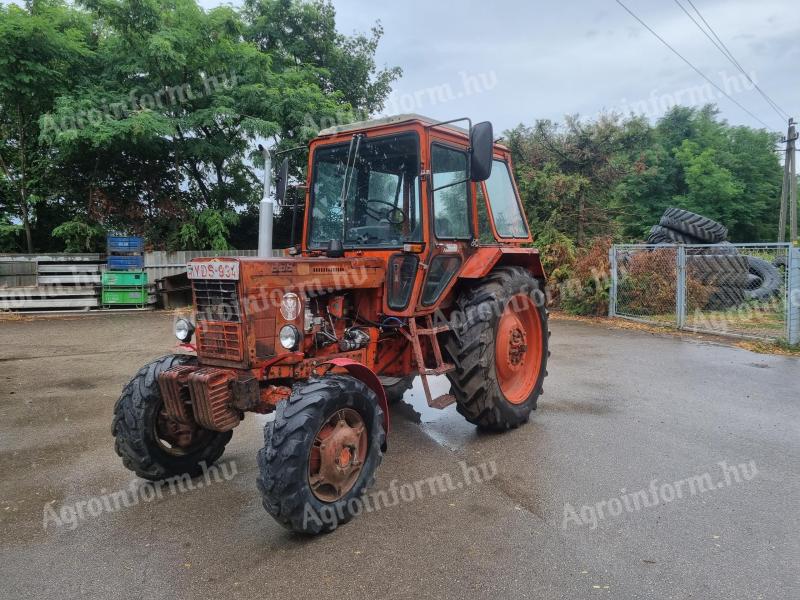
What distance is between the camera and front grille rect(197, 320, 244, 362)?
11.2ft

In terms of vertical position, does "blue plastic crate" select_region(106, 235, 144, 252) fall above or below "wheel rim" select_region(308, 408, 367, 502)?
above

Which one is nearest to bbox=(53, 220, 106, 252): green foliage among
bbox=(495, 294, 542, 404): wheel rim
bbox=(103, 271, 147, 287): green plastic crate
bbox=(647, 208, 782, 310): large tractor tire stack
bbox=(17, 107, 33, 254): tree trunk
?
bbox=(17, 107, 33, 254): tree trunk

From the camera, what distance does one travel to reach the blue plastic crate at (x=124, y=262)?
496 inches

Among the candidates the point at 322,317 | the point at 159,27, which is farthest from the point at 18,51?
the point at 322,317

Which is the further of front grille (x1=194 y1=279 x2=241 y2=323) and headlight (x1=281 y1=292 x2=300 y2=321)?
headlight (x1=281 y1=292 x2=300 y2=321)

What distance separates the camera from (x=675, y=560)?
9.20ft

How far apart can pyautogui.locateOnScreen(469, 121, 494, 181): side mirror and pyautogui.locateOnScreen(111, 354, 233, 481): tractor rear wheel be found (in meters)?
2.30

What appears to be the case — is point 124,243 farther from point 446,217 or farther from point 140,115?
point 446,217

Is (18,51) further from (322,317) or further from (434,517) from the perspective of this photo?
(434,517)

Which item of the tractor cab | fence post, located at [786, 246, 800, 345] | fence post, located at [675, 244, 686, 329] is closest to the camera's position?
the tractor cab

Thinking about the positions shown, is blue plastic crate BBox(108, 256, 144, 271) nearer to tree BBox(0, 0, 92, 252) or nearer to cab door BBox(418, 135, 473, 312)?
tree BBox(0, 0, 92, 252)

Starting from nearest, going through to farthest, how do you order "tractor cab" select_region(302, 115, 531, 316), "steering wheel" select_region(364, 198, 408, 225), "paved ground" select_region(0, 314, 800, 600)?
Result: "paved ground" select_region(0, 314, 800, 600), "tractor cab" select_region(302, 115, 531, 316), "steering wheel" select_region(364, 198, 408, 225)

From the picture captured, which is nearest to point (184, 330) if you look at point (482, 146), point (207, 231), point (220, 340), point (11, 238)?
point (220, 340)

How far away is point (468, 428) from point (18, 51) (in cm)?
1292
